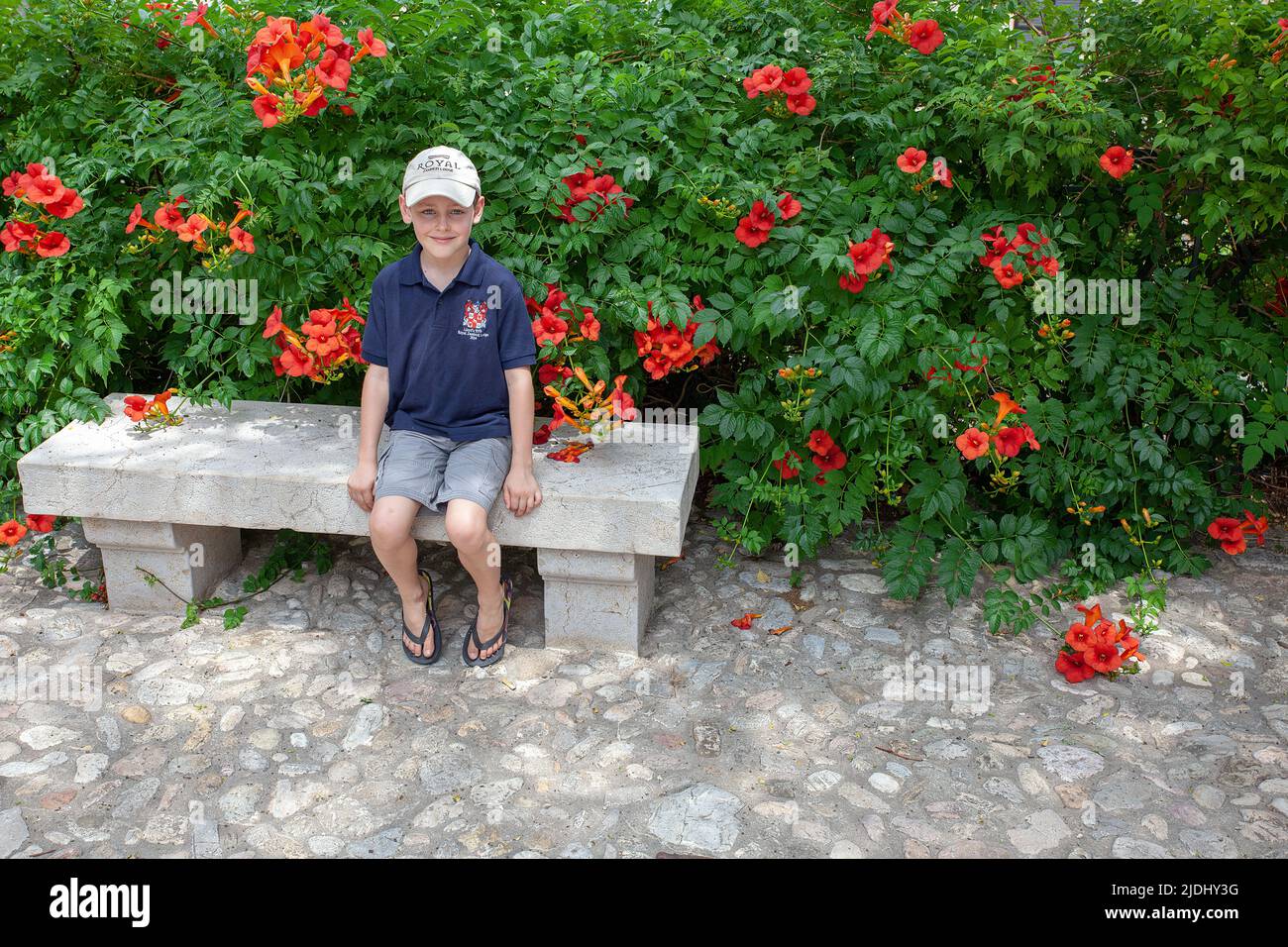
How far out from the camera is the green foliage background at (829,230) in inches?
133

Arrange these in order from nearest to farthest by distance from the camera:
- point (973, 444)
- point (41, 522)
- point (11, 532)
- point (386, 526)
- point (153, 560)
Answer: point (386, 526) → point (973, 444) → point (153, 560) → point (11, 532) → point (41, 522)

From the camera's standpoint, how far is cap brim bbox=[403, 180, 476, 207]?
297cm

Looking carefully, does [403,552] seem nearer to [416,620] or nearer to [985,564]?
[416,620]

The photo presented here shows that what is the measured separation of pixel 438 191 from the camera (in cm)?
296

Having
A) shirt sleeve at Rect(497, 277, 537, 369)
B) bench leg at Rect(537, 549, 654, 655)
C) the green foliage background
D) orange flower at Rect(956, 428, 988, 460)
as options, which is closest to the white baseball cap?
shirt sleeve at Rect(497, 277, 537, 369)

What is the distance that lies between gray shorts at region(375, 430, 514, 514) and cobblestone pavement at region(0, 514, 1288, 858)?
20.2 inches

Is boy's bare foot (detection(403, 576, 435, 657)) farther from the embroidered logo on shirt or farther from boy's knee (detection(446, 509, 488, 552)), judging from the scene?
the embroidered logo on shirt

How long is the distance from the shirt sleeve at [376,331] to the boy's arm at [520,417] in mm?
375

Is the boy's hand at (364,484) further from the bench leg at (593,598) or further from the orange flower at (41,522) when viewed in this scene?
the orange flower at (41,522)

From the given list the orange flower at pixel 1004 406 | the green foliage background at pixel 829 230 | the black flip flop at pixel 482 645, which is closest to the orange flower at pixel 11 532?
the green foliage background at pixel 829 230

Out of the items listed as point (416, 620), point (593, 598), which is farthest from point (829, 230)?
point (416, 620)

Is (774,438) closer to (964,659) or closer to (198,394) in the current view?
(964,659)

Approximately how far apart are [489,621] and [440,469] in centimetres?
46
